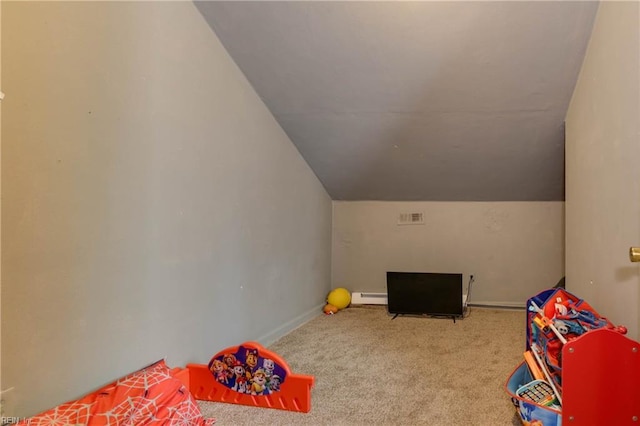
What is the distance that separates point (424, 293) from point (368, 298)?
59 centimetres

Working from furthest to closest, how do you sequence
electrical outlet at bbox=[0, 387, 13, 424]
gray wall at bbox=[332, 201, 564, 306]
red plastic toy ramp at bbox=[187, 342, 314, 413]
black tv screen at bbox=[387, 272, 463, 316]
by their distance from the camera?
gray wall at bbox=[332, 201, 564, 306] → black tv screen at bbox=[387, 272, 463, 316] → red plastic toy ramp at bbox=[187, 342, 314, 413] → electrical outlet at bbox=[0, 387, 13, 424]

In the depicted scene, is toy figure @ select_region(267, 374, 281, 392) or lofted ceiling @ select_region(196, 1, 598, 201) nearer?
toy figure @ select_region(267, 374, 281, 392)

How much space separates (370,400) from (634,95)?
149 cm

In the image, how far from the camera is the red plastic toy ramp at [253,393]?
1647 millimetres

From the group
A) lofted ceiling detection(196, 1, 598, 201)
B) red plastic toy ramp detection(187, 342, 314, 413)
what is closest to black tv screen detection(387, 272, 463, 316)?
lofted ceiling detection(196, 1, 598, 201)

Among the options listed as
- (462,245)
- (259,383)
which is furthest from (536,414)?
(462,245)

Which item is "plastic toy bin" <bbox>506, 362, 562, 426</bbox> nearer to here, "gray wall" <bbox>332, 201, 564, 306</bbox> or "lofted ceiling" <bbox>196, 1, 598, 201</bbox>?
"lofted ceiling" <bbox>196, 1, 598, 201</bbox>

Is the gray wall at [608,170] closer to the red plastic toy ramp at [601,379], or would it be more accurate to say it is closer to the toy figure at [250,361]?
the red plastic toy ramp at [601,379]

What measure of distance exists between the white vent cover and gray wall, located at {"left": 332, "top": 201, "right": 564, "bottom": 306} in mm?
32

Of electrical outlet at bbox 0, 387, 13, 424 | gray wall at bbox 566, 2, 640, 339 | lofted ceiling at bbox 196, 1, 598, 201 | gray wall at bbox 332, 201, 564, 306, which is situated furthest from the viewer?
gray wall at bbox 332, 201, 564, 306

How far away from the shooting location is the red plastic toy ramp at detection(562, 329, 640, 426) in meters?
1.28

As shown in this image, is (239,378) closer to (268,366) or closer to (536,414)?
(268,366)

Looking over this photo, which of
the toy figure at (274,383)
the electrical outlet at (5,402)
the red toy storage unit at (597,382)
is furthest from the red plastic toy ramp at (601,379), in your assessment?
the electrical outlet at (5,402)

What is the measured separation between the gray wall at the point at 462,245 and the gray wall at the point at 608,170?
140 centimetres
